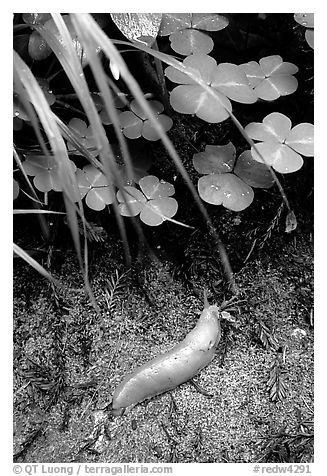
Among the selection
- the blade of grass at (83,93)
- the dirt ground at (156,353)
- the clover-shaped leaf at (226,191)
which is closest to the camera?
the blade of grass at (83,93)

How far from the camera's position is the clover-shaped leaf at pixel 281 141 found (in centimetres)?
145

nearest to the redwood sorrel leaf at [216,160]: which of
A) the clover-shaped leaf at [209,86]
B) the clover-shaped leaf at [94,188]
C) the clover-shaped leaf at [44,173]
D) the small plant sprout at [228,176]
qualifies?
the small plant sprout at [228,176]

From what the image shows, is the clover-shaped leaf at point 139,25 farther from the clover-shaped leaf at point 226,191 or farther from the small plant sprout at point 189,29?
the clover-shaped leaf at point 226,191

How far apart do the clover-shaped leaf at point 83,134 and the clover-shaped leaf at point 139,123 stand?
92 millimetres

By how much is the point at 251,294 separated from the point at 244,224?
0.67 ft

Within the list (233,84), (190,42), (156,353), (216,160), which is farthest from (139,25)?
(156,353)

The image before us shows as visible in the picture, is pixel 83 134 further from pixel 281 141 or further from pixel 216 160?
pixel 281 141

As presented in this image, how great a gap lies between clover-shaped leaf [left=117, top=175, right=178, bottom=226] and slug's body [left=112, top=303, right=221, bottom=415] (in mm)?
309

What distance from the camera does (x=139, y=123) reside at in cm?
154

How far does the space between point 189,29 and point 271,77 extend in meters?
0.26

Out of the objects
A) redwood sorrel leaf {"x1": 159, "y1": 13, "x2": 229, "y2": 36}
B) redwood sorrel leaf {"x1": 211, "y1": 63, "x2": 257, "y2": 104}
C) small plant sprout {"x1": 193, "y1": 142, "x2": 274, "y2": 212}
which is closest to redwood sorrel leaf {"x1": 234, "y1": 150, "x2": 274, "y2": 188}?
small plant sprout {"x1": 193, "y1": 142, "x2": 274, "y2": 212}

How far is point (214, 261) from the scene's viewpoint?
5.25 feet

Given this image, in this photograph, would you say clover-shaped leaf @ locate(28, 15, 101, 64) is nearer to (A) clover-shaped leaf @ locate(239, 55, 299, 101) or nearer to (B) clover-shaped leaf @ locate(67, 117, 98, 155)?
(B) clover-shaped leaf @ locate(67, 117, 98, 155)
